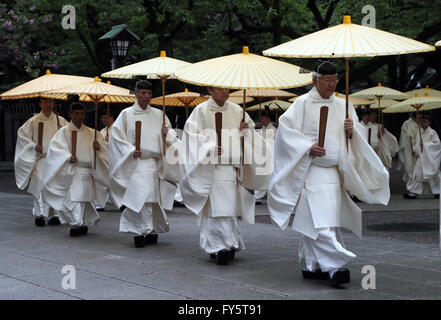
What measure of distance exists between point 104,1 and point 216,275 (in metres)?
13.0

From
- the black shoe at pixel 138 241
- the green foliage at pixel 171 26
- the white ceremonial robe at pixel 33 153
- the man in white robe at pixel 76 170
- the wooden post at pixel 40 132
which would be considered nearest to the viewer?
the black shoe at pixel 138 241

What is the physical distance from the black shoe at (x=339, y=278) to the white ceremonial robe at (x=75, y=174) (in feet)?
15.8

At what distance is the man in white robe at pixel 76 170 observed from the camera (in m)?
10.1

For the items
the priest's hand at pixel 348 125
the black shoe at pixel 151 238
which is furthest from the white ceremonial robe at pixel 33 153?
the priest's hand at pixel 348 125

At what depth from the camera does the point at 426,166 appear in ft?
52.3

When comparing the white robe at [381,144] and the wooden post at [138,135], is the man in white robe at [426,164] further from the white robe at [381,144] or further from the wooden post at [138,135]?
the wooden post at [138,135]

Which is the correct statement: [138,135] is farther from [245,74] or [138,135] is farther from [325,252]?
[325,252]

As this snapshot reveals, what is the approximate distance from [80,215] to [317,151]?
4.55m

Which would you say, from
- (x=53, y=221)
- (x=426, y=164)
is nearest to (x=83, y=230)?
(x=53, y=221)

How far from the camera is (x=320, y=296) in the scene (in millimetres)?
5699

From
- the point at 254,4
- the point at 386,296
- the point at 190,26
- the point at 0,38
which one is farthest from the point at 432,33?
the point at 386,296

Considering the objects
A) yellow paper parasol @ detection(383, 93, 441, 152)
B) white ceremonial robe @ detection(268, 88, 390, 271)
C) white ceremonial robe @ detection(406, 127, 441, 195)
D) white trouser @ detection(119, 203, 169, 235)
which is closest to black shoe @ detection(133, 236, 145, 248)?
white trouser @ detection(119, 203, 169, 235)

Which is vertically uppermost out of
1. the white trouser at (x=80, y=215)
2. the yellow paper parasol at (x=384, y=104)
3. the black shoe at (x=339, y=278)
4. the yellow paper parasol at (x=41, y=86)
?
the yellow paper parasol at (x=41, y=86)

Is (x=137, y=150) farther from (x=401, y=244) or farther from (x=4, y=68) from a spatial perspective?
(x=4, y=68)
